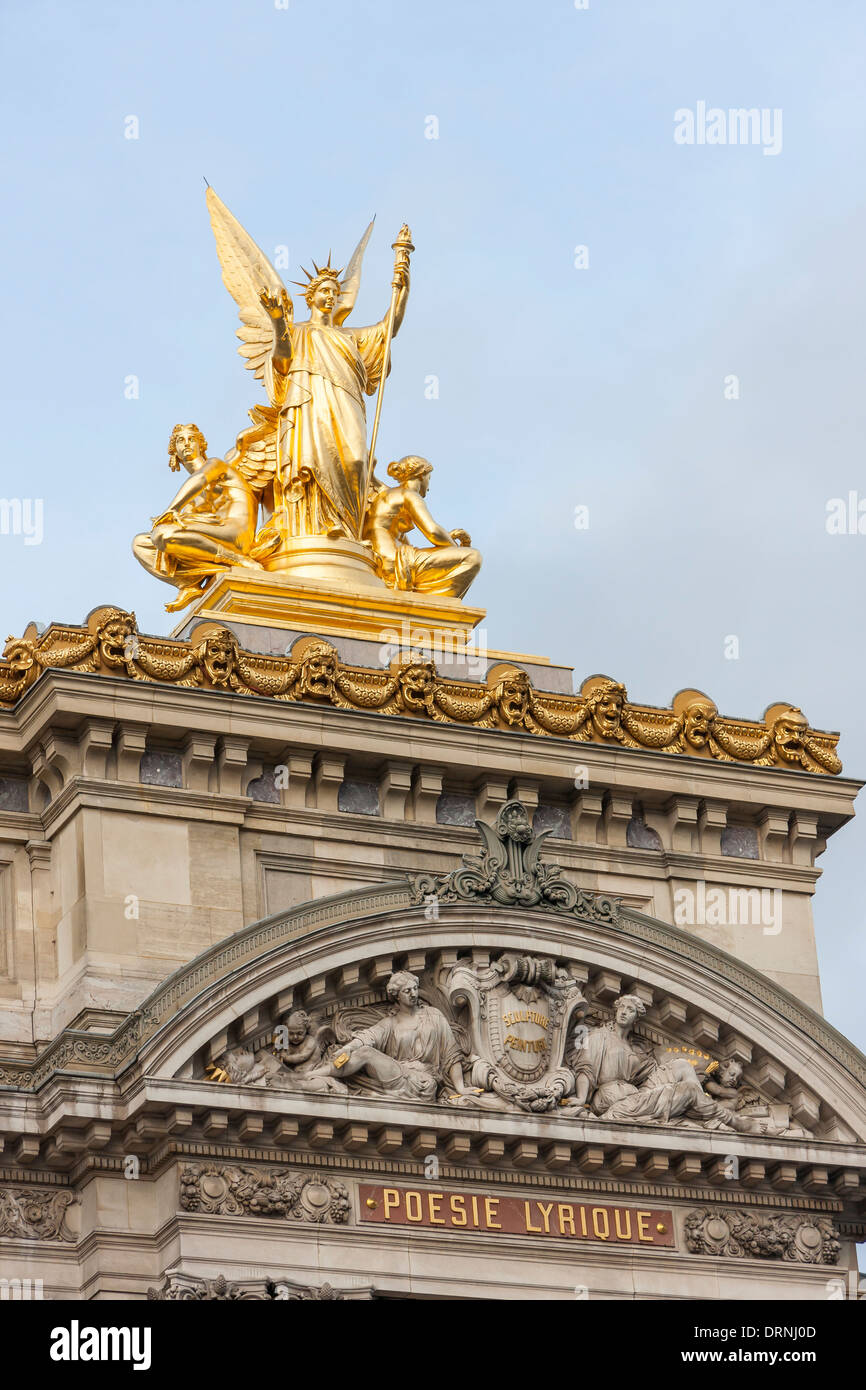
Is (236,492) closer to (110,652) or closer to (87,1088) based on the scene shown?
(110,652)

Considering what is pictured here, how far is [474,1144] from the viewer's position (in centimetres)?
3067

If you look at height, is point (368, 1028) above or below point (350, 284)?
below

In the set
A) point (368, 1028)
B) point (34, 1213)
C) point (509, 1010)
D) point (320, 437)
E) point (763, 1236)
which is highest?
point (320, 437)

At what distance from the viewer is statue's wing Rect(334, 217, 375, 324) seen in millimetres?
37375

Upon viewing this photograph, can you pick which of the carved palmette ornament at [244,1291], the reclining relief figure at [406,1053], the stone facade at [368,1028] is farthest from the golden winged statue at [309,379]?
the carved palmette ornament at [244,1291]

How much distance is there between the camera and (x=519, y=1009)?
103ft

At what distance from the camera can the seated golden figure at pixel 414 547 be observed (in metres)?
35.9

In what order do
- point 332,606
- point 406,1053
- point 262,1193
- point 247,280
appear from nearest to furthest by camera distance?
1. point 262,1193
2. point 406,1053
3. point 332,606
4. point 247,280

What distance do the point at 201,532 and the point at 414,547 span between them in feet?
7.81

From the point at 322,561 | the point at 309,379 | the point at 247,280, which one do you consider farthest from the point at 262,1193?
the point at 247,280

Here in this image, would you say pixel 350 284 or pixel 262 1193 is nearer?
pixel 262 1193

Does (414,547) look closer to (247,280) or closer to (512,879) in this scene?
(247,280)

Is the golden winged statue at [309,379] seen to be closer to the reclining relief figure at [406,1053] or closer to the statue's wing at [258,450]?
the statue's wing at [258,450]
